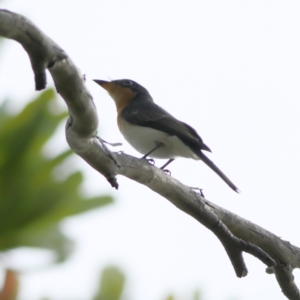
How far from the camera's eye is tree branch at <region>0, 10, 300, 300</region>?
2791 mm

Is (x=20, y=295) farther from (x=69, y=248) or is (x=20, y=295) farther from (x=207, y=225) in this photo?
(x=207, y=225)

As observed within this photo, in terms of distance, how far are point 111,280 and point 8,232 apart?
734 mm

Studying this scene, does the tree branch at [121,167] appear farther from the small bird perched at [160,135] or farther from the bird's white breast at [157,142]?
the bird's white breast at [157,142]

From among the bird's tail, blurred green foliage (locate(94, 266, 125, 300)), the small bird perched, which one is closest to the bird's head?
the small bird perched

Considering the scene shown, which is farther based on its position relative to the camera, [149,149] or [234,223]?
[149,149]

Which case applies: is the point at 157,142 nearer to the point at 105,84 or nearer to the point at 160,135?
the point at 160,135

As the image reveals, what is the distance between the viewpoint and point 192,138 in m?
6.98

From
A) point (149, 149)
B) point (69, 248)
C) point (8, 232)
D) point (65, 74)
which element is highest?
point (65, 74)

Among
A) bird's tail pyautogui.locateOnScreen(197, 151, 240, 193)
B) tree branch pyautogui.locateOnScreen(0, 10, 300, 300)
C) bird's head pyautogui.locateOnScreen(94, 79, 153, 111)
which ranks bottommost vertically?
bird's head pyautogui.locateOnScreen(94, 79, 153, 111)

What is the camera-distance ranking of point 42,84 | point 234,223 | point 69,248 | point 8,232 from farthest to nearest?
point 234,223, point 42,84, point 69,248, point 8,232

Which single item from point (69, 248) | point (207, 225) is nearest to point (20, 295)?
point (69, 248)

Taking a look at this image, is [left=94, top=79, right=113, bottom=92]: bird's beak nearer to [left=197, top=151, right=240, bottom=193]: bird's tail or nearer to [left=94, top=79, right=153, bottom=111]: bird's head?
[left=94, top=79, right=153, bottom=111]: bird's head

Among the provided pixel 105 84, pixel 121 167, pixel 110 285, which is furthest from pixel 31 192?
pixel 105 84

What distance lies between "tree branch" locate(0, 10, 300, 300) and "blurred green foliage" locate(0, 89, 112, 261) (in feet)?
1.06
